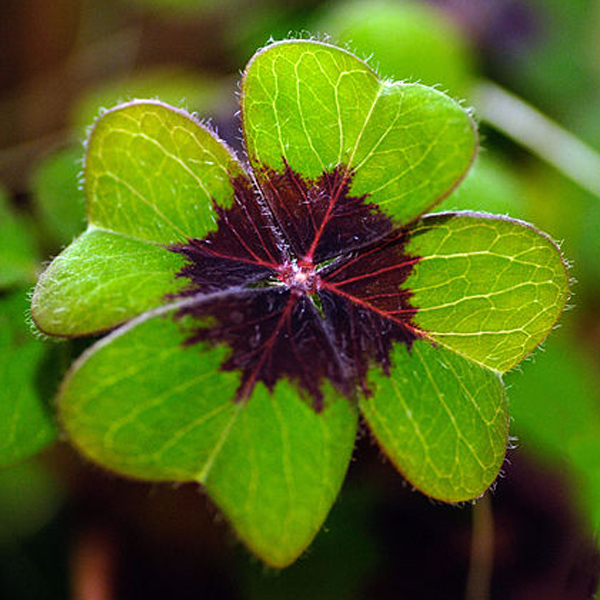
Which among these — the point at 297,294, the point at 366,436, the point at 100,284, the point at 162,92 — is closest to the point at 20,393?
the point at 100,284

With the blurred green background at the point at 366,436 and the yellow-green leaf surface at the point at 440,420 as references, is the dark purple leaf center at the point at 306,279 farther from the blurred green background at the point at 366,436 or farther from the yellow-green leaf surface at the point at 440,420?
the blurred green background at the point at 366,436

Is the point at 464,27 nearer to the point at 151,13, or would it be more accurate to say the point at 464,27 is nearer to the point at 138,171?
the point at 151,13

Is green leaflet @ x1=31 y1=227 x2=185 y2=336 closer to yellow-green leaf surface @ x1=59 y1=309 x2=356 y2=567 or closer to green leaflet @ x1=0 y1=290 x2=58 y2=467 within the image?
yellow-green leaf surface @ x1=59 y1=309 x2=356 y2=567

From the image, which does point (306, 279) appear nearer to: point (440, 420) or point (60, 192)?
point (440, 420)

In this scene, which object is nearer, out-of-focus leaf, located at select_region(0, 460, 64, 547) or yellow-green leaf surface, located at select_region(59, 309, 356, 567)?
yellow-green leaf surface, located at select_region(59, 309, 356, 567)

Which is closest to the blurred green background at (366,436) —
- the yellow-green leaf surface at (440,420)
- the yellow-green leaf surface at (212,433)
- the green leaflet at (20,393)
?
the green leaflet at (20,393)

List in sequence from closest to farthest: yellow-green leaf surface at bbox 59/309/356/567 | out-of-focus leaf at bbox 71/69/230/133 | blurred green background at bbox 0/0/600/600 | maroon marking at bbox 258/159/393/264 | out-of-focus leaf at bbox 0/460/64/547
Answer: yellow-green leaf surface at bbox 59/309/356/567 < maroon marking at bbox 258/159/393/264 < blurred green background at bbox 0/0/600/600 < out-of-focus leaf at bbox 0/460/64/547 < out-of-focus leaf at bbox 71/69/230/133

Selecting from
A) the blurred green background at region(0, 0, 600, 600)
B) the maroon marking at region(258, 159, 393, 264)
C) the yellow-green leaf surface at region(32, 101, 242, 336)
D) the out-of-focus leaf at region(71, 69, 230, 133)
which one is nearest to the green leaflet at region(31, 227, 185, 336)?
the yellow-green leaf surface at region(32, 101, 242, 336)
